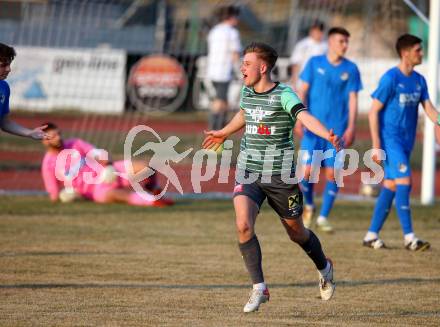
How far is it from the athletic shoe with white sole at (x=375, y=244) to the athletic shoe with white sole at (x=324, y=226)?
3.00 ft

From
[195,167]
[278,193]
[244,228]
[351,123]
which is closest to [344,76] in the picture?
[351,123]

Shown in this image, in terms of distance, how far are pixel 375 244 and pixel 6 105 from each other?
13.8 feet

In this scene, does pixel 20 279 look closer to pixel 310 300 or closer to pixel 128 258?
pixel 128 258

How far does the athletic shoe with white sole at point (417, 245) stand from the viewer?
10.3 m

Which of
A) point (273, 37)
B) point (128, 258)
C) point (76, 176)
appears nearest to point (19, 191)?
point (76, 176)

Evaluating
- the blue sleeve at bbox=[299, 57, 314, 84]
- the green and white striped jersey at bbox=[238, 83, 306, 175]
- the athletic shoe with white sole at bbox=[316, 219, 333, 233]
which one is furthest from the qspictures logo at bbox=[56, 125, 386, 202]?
the blue sleeve at bbox=[299, 57, 314, 84]

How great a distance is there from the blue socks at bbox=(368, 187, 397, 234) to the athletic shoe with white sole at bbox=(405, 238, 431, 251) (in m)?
0.39

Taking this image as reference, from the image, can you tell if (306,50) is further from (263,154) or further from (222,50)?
(263,154)

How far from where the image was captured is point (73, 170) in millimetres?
13766

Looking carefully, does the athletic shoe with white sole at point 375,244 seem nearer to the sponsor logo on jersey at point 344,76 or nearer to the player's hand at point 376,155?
the player's hand at point 376,155

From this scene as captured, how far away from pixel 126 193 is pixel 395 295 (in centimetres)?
640

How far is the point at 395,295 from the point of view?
8008 mm

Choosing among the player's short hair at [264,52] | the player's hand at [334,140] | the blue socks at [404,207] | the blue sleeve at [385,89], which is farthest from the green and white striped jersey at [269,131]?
the blue socks at [404,207]

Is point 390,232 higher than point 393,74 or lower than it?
lower
